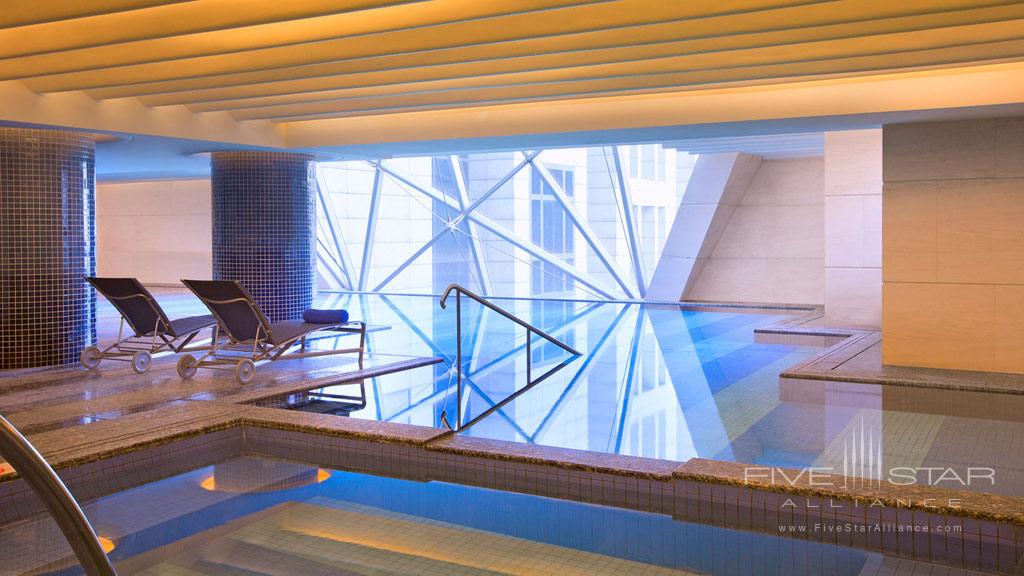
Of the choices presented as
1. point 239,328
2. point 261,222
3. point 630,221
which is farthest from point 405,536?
point 630,221

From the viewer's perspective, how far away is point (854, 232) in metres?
12.6

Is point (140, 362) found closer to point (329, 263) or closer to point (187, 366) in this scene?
point (187, 366)

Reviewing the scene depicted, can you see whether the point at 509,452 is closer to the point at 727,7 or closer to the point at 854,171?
the point at 727,7

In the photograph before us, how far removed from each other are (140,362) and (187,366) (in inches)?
24.3

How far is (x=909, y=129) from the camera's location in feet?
28.6

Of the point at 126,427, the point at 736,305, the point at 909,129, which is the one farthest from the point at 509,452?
the point at 736,305

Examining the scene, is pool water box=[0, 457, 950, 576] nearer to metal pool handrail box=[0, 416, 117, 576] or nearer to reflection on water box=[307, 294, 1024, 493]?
reflection on water box=[307, 294, 1024, 493]

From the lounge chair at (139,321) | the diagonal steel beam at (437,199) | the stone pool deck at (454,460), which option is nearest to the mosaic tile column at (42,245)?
the lounge chair at (139,321)

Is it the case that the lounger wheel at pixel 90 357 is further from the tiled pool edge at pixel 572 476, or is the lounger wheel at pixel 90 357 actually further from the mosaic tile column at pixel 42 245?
the tiled pool edge at pixel 572 476

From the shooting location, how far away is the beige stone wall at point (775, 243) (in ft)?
56.3

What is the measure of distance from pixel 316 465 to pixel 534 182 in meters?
17.2

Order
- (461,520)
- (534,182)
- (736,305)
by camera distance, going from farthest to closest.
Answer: (534,182) < (736,305) < (461,520)

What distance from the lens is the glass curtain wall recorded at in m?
20.2

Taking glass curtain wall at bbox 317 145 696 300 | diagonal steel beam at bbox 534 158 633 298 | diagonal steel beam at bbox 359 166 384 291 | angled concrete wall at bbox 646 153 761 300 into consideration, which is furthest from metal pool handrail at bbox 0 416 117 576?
diagonal steel beam at bbox 359 166 384 291
